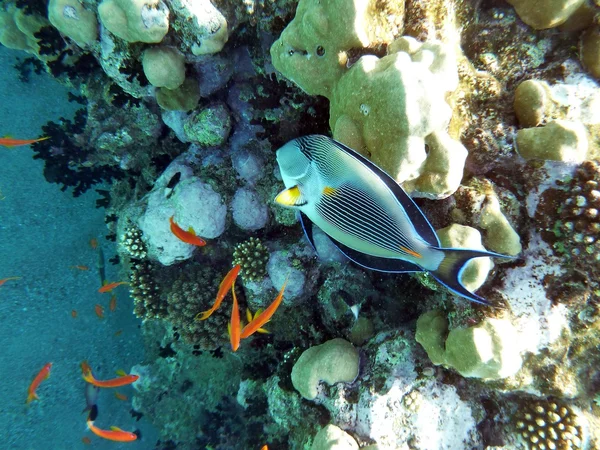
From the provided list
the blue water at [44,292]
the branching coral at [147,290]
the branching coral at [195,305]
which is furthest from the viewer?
the blue water at [44,292]

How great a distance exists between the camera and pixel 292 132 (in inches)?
138

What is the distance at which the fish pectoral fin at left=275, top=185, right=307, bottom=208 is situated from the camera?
77.9 inches

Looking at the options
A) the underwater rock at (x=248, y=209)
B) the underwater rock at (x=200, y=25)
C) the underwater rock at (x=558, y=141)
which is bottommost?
the underwater rock at (x=248, y=209)

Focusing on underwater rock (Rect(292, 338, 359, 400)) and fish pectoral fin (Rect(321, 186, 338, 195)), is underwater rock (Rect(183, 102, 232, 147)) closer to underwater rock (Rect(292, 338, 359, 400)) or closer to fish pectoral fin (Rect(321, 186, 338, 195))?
fish pectoral fin (Rect(321, 186, 338, 195))

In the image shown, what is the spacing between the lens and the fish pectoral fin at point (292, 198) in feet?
6.50

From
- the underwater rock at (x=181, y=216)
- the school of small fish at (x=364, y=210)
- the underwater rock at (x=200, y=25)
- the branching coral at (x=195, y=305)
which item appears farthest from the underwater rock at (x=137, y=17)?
the branching coral at (x=195, y=305)

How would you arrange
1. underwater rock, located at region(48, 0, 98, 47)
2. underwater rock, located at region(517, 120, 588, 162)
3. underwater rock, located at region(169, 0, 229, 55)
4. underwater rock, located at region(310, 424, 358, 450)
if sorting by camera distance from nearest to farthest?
underwater rock, located at region(517, 120, 588, 162) < underwater rock, located at region(310, 424, 358, 450) < underwater rock, located at region(169, 0, 229, 55) < underwater rock, located at region(48, 0, 98, 47)

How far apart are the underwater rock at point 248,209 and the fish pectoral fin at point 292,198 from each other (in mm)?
2059

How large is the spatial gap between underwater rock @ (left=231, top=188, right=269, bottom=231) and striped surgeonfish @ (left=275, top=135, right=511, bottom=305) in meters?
1.95

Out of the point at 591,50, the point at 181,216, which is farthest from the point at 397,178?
the point at 181,216

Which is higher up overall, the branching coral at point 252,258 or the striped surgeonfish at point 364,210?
the striped surgeonfish at point 364,210

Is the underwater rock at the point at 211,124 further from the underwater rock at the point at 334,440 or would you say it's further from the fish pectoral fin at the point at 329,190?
the underwater rock at the point at 334,440

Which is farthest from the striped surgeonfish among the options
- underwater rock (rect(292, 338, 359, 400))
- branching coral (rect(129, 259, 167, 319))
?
branching coral (rect(129, 259, 167, 319))

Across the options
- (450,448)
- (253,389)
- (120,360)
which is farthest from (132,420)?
(450,448)
